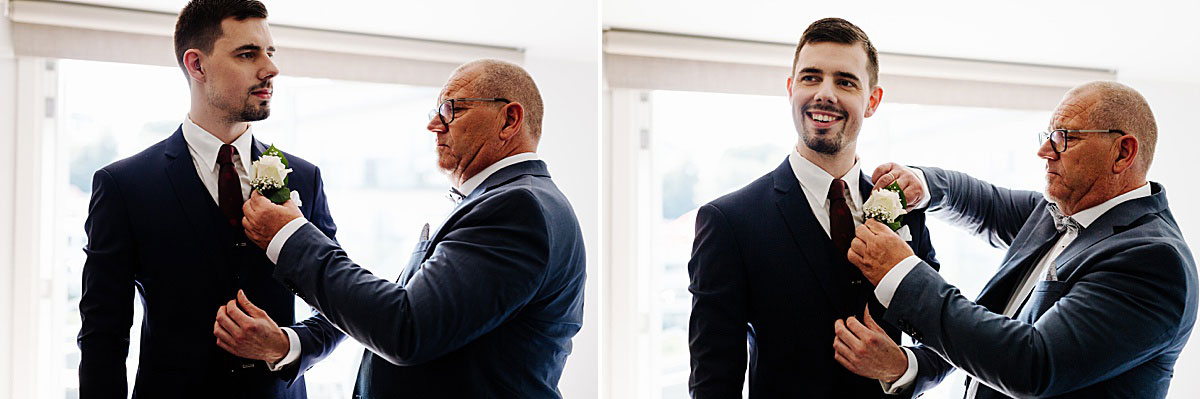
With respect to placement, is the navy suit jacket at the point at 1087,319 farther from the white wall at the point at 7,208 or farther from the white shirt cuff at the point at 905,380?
the white wall at the point at 7,208

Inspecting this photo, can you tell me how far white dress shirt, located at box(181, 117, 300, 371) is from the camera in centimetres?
226

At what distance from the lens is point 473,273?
2.08m

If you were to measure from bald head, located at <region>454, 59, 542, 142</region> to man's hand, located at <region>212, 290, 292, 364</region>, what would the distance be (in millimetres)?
802

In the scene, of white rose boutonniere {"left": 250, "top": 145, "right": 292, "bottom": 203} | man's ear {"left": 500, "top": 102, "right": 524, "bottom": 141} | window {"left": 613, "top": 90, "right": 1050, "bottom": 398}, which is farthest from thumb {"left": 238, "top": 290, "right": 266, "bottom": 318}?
window {"left": 613, "top": 90, "right": 1050, "bottom": 398}

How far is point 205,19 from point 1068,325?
227 centimetres

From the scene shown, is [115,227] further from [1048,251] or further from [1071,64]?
[1071,64]

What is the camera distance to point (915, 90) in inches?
219

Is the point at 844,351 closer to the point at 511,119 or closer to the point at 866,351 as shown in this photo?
the point at 866,351

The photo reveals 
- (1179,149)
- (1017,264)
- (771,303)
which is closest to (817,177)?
(771,303)

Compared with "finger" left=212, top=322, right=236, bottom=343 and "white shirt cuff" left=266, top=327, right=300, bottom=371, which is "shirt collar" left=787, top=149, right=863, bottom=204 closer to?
"white shirt cuff" left=266, top=327, right=300, bottom=371

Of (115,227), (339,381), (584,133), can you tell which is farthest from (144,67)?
(115,227)

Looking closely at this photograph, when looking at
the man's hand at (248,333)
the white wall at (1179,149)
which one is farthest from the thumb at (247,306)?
the white wall at (1179,149)

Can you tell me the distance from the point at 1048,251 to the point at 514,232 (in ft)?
4.74

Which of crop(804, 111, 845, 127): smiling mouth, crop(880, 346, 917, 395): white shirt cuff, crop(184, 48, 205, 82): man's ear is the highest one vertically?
crop(184, 48, 205, 82): man's ear
